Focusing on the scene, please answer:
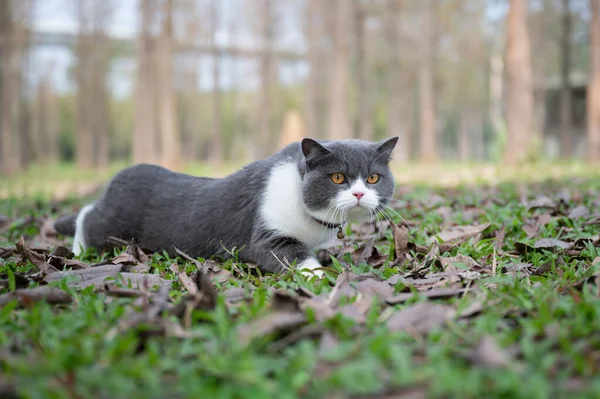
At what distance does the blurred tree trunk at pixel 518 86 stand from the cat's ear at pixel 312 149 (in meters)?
10.6

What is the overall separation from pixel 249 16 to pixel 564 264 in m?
25.2

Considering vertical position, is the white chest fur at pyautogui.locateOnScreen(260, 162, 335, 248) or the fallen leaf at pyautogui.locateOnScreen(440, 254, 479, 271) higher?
the white chest fur at pyautogui.locateOnScreen(260, 162, 335, 248)

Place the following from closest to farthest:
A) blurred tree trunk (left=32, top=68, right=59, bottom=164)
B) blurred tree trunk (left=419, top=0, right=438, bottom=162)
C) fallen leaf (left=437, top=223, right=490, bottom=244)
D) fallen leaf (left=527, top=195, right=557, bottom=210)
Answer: fallen leaf (left=437, top=223, right=490, bottom=244) → fallen leaf (left=527, top=195, right=557, bottom=210) → blurred tree trunk (left=419, top=0, right=438, bottom=162) → blurred tree trunk (left=32, top=68, right=59, bottom=164)

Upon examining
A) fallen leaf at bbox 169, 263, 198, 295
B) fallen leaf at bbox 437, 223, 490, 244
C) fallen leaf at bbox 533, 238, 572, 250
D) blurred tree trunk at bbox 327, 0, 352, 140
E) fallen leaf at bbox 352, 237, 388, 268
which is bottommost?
fallen leaf at bbox 352, 237, 388, 268

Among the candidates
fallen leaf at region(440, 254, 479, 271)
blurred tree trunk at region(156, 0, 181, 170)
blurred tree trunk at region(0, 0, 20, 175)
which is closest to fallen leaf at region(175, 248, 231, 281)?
fallen leaf at region(440, 254, 479, 271)

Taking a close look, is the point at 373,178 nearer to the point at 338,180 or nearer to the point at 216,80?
the point at 338,180

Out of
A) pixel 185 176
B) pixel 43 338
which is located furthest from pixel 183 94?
pixel 43 338

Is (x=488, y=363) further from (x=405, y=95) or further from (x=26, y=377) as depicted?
(x=405, y=95)

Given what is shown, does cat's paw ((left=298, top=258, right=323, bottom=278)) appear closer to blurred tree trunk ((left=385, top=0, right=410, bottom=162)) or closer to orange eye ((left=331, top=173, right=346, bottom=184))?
orange eye ((left=331, top=173, right=346, bottom=184))

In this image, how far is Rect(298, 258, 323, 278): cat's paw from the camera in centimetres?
292

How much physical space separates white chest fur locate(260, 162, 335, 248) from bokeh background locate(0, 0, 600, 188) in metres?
10.5

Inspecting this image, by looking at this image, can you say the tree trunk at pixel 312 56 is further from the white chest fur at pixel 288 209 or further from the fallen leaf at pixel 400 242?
the fallen leaf at pixel 400 242

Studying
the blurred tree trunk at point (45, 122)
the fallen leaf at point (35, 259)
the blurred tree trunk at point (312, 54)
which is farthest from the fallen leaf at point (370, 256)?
the blurred tree trunk at point (45, 122)

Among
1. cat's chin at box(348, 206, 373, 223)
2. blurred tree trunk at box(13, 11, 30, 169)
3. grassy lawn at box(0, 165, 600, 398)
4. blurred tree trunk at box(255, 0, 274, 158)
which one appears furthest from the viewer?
blurred tree trunk at box(255, 0, 274, 158)
